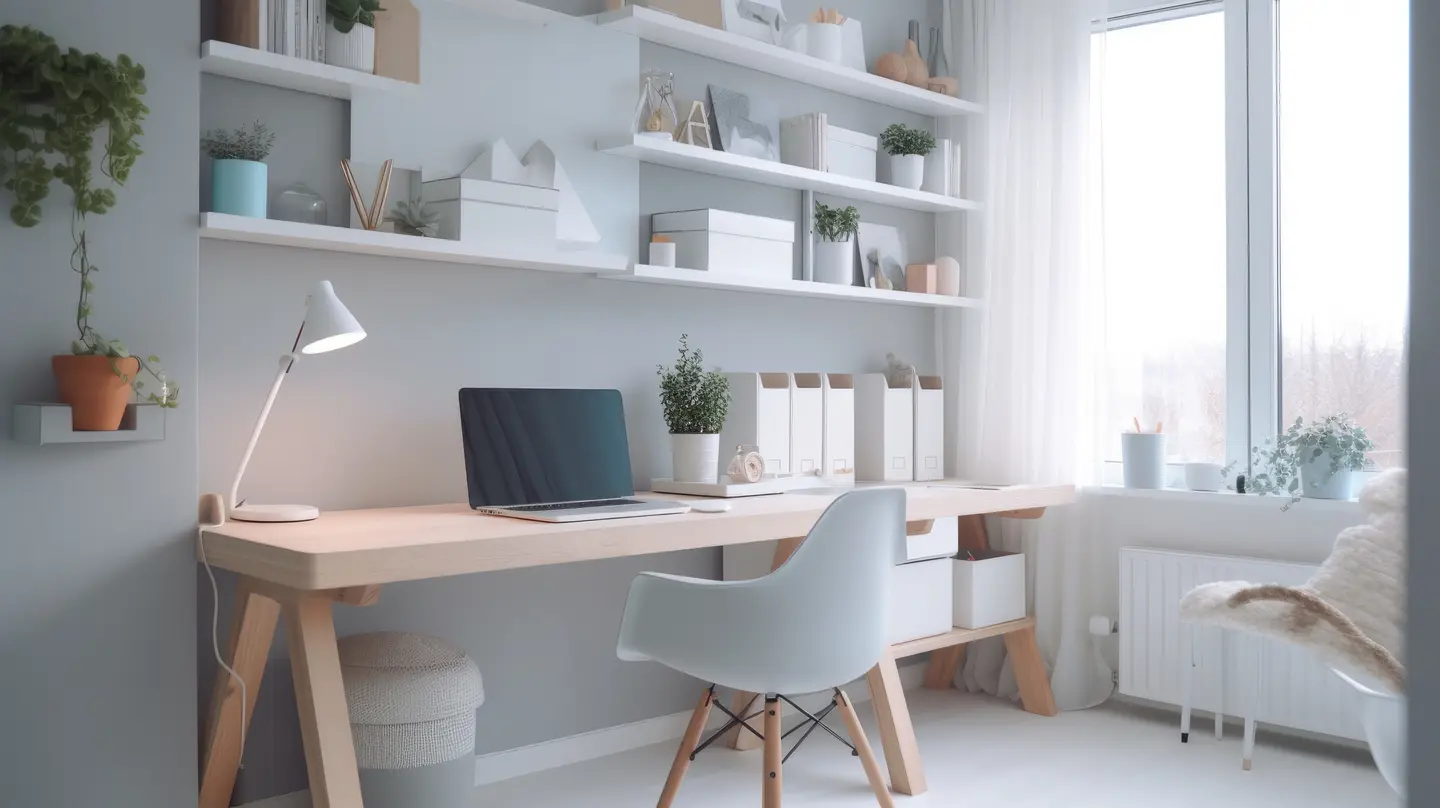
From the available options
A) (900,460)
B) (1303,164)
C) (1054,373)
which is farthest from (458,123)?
(1303,164)

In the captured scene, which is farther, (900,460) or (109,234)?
(900,460)

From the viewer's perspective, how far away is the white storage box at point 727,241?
3084 mm

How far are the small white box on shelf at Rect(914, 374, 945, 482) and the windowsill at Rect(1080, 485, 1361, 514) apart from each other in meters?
0.47

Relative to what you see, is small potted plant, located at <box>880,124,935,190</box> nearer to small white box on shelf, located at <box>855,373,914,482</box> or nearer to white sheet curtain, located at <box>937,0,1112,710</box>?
white sheet curtain, located at <box>937,0,1112,710</box>

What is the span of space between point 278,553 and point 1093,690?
8.63 feet

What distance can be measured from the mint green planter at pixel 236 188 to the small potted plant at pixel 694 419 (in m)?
1.16

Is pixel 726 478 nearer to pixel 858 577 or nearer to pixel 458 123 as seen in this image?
pixel 858 577

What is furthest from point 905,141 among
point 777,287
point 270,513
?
point 270,513

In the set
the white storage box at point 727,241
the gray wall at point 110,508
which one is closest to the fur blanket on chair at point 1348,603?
the white storage box at point 727,241

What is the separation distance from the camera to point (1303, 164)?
339 cm

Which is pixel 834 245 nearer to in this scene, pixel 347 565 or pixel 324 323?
pixel 324 323

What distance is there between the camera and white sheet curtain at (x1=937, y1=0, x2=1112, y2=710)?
3.63 meters

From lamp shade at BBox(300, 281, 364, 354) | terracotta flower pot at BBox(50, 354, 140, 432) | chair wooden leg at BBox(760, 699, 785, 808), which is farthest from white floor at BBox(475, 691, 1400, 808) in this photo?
terracotta flower pot at BBox(50, 354, 140, 432)

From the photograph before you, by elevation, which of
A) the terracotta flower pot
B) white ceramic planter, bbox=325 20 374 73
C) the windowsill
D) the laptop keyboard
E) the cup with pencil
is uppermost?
white ceramic planter, bbox=325 20 374 73
